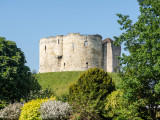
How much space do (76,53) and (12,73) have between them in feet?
120

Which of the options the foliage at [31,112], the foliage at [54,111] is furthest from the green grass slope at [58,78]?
the foliage at [54,111]

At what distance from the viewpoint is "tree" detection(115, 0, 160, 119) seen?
14828 mm

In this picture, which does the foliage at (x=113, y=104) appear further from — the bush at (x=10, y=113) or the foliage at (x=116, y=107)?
the bush at (x=10, y=113)

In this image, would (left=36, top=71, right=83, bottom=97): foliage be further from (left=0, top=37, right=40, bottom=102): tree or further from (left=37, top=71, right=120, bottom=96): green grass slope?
(left=0, top=37, right=40, bottom=102): tree

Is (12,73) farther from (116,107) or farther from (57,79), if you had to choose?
(57,79)

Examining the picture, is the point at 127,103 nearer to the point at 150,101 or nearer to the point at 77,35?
the point at 150,101

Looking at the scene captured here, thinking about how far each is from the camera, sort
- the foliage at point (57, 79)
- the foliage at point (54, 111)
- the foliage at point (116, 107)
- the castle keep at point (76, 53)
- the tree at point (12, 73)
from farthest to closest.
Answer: the castle keep at point (76, 53)
the foliage at point (57, 79)
the tree at point (12, 73)
the foliage at point (54, 111)
the foliage at point (116, 107)

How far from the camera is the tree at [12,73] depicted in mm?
22453

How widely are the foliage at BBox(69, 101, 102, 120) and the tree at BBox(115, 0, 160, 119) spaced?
3.05 metres

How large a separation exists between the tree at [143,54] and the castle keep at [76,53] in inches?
1630

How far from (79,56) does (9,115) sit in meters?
38.9

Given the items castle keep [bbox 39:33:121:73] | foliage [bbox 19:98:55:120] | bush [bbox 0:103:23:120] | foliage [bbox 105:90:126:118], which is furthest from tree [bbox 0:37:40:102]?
castle keep [bbox 39:33:121:73]

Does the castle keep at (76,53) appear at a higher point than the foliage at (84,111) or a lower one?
higher

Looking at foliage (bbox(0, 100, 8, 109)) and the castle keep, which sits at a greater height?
the castle keep
